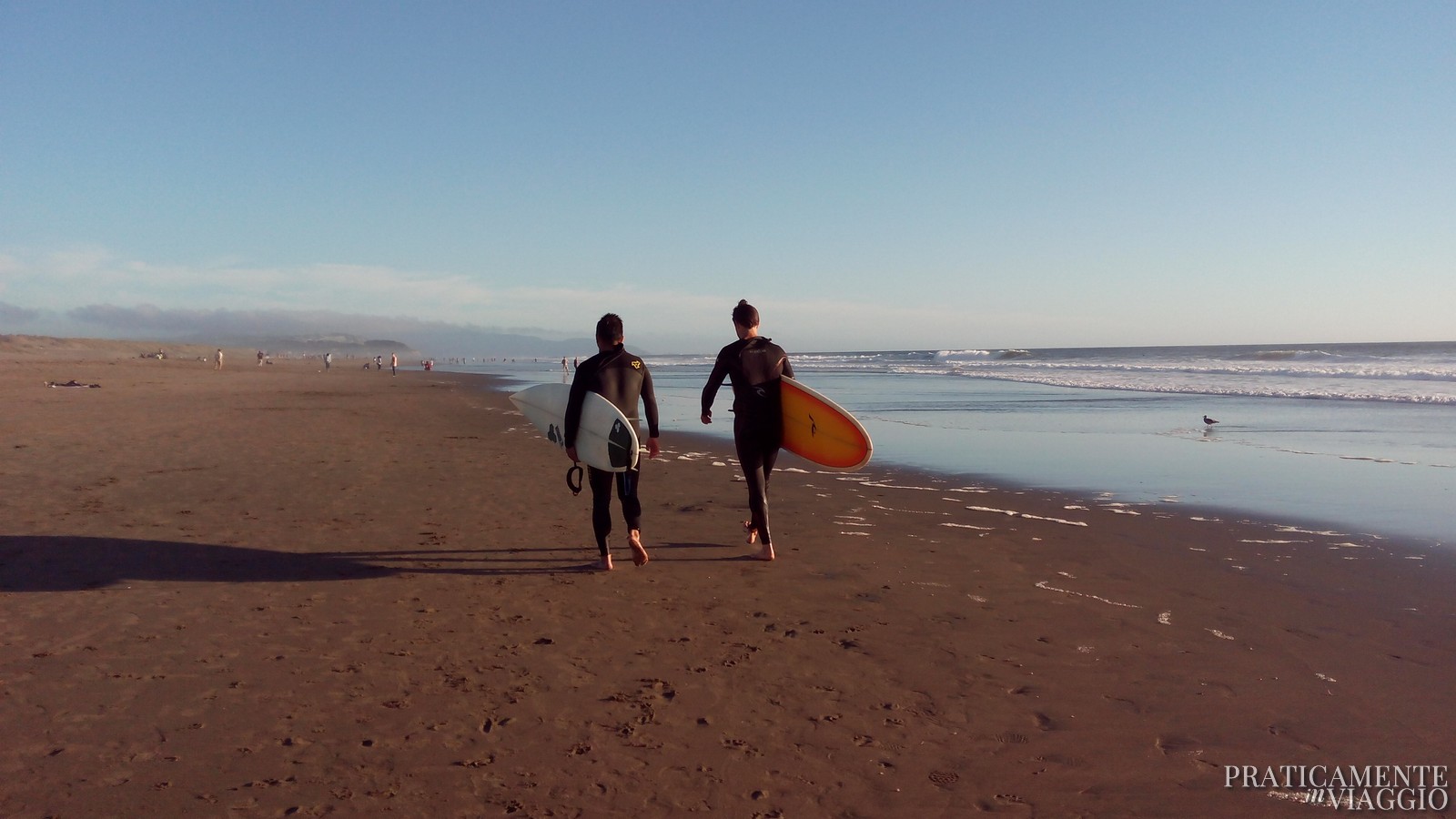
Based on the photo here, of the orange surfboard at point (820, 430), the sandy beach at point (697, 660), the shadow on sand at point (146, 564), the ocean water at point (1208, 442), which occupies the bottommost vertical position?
the sandy beach at point (697, 660)

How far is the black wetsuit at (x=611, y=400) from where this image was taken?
5.82 m

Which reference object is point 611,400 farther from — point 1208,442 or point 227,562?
point 1208,442

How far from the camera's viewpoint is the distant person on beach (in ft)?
20.2

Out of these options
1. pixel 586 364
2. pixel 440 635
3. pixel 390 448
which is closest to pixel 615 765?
pixel 440 635

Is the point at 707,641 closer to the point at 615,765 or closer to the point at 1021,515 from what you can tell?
the point at 615,765

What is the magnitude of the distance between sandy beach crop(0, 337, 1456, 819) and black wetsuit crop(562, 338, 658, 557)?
16.4 inches

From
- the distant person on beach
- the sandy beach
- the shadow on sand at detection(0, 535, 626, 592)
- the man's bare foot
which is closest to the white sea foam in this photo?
the sandy beach

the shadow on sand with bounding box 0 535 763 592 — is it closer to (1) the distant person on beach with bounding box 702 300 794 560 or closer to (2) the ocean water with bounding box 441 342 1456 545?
(1) the distant person on beach with bounding box 702 300 794 560

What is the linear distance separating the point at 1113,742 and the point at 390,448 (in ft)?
37.4

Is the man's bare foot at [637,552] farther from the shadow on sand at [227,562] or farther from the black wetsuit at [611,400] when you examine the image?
the shadow on sand at [227,562]

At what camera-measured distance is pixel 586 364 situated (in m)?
5.92

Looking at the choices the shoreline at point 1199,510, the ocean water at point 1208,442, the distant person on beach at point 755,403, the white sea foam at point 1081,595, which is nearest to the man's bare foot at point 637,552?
the distant person on beach at point 755,403

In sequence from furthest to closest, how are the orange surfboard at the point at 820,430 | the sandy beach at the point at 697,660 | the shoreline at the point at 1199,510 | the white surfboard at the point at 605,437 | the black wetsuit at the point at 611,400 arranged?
the orange surfboard at the point at 820,430 < the shoreline at the point at 1199,510 < the black wetsuit at the point at 611,400 < the white surfboard at the point at 605,437 < the sandy beach at the point at 697,660

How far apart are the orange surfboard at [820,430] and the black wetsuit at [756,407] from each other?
0.69 meters
